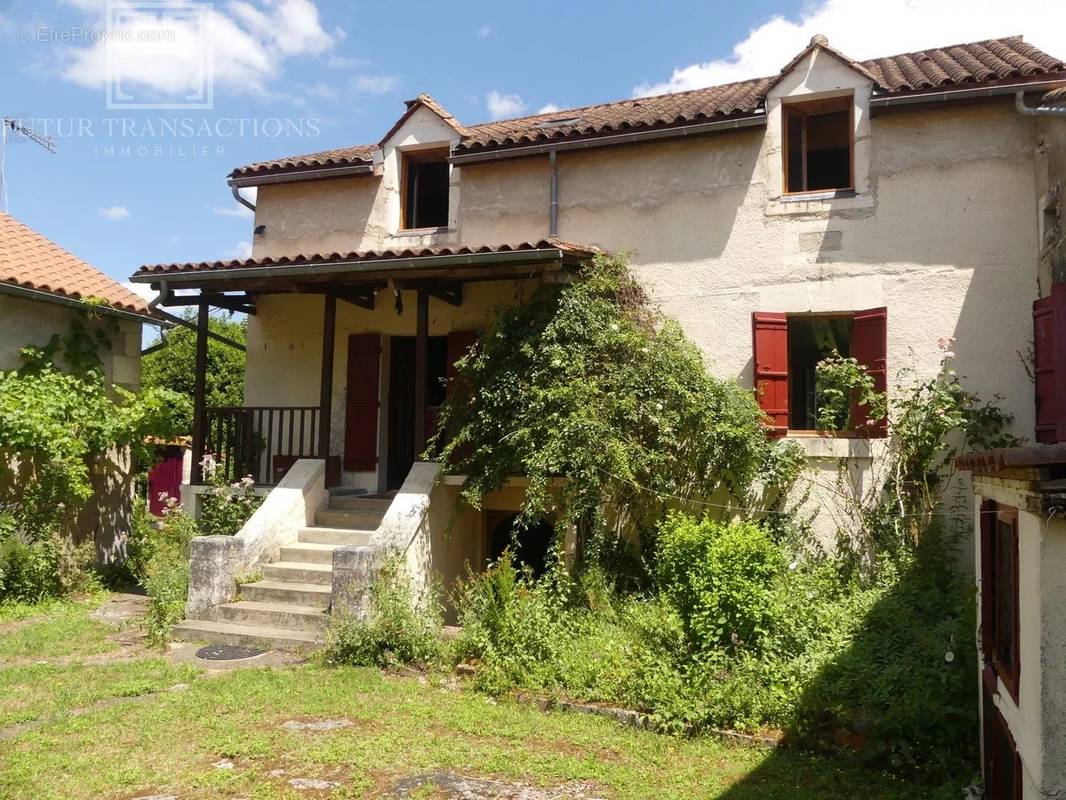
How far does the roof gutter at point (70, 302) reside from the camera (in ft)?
32.8

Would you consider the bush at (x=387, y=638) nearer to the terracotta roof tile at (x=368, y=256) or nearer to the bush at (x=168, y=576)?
the bush at (x=168, y=576)

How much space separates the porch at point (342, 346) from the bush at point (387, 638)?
115 inches

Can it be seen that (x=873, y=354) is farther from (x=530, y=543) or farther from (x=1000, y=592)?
(x=530, y=543)

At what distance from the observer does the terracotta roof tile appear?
859 centimetres

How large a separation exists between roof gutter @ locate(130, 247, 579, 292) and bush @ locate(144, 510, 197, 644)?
9.61 feet

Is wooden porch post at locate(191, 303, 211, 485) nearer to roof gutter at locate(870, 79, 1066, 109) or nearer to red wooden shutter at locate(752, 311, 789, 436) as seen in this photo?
red wooden shutter at locate(752, 311, 789, 436)

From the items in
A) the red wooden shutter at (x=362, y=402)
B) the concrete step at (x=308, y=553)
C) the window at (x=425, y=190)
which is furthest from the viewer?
the window at (x=425, y=190)

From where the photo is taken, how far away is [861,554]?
8.37 m

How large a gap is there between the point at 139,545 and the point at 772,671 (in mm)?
8892

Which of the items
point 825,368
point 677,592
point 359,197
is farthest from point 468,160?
point 677,592

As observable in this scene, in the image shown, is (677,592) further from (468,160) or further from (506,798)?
(468,160)

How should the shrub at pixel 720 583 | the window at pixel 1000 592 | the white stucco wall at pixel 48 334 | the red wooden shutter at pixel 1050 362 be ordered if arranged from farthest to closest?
the white stucco wall at pixel 48 334, the red wooden shutter at pixel 1050 362, the shrub at pixel 720 583, the window at pixel 1000 592

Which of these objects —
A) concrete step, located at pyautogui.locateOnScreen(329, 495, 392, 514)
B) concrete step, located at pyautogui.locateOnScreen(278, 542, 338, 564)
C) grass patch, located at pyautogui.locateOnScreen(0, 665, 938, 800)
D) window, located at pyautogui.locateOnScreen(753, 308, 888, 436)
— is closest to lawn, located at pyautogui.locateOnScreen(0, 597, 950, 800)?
grass patch, located at pyautogui.locateOnScreen(0, 665, 938, 800)

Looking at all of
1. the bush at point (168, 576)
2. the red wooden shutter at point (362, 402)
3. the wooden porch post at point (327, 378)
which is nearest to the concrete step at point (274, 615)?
the bush at point (168, 576)
